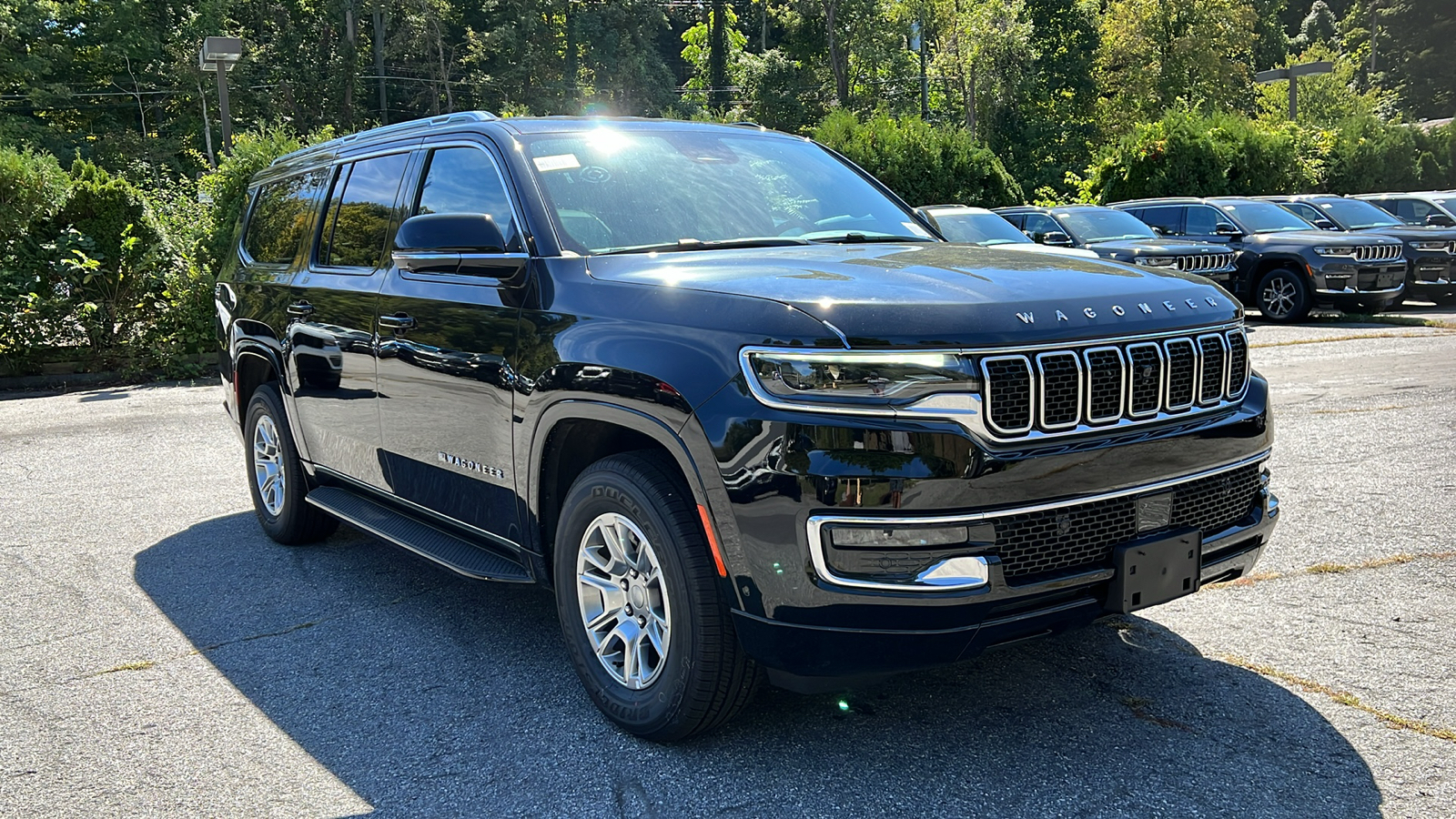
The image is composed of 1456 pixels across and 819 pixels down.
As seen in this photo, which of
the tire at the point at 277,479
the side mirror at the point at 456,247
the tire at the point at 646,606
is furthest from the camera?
the tire at the point at 277,479

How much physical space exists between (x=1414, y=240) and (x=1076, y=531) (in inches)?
689

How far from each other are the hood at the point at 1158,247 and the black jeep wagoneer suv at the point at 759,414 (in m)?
12.4

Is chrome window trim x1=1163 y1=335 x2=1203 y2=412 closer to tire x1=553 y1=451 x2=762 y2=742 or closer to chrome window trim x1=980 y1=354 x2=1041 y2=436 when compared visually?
chrome window trim x1=980 y1=354 x2=1041 y2=436

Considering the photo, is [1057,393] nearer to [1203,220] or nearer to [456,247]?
[456,247]

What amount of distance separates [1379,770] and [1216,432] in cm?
101

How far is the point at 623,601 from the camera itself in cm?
354

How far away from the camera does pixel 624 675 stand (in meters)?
3.56

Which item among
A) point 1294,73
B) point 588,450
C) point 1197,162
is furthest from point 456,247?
point 1294,73

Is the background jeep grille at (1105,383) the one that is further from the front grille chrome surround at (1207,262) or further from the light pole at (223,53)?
the light pole at (223,53)

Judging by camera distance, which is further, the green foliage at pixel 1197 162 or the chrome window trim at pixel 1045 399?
the green foliage at pixel 1197 162

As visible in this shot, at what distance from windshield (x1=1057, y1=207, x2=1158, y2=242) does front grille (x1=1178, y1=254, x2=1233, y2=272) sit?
78 centimetres

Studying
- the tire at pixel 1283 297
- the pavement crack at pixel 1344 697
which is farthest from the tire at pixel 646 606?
the tire at pixel 1283 297

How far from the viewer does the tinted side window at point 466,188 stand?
13.5 feet

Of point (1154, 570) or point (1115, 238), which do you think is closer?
point (1154, 570)
